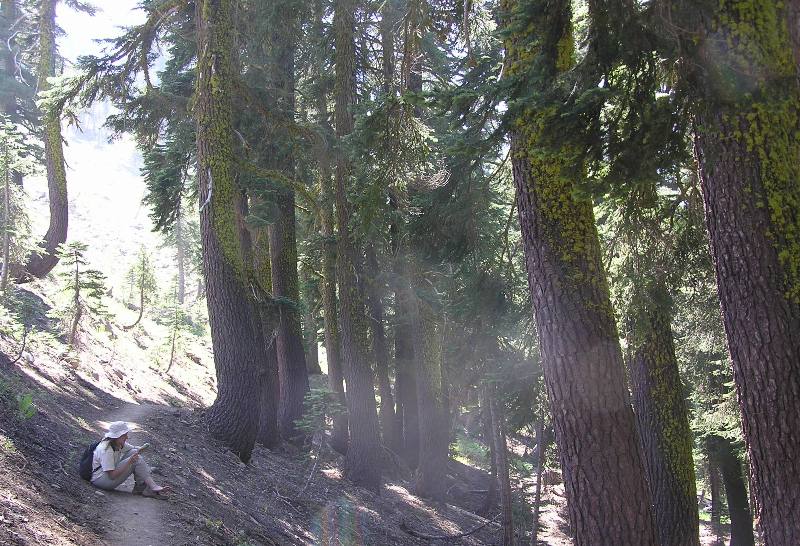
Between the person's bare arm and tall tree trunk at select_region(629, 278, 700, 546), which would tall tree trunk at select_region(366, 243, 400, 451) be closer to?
tall tree trunk at select_region(629, 278, 700, 546)

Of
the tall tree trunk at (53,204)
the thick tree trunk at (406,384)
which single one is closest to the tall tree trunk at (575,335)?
the thick tree trunk at (406,384)

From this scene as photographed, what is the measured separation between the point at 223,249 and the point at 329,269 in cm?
510

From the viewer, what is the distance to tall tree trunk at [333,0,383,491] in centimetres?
1222

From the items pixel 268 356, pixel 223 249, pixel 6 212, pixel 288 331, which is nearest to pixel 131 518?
pixel 223 249

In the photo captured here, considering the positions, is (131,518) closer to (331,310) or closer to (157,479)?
(157,479)

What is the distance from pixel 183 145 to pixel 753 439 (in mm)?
11499

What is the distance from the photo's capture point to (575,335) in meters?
5.50

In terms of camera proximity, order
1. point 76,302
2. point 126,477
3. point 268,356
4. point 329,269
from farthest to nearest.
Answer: point 329,269
point 268,356
point 76,302
point 126,477

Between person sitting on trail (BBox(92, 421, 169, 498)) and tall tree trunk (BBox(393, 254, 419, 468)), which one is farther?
tall tree trunk (BBox(393, 254, 419, 468))

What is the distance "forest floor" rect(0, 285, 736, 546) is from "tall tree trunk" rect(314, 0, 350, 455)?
0.85 metres

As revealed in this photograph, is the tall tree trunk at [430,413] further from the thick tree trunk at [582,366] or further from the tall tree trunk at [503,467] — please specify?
the thick tree trunk at [582,366]

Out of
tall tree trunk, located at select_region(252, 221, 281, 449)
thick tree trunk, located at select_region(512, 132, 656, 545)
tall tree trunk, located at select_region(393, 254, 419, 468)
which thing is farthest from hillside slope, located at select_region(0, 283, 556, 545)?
thick tree trunk, located at select_region(512, 132, 656, 545)

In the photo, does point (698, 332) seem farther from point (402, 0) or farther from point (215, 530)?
point (215, 530)

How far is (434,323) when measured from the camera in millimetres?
16281
